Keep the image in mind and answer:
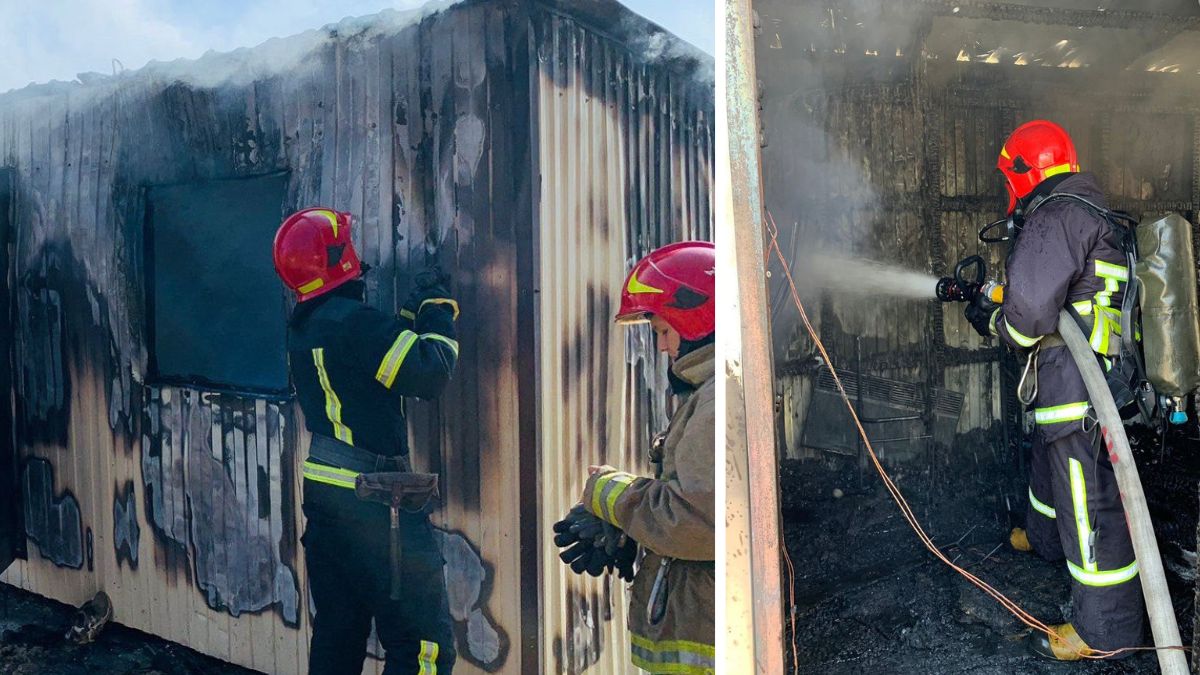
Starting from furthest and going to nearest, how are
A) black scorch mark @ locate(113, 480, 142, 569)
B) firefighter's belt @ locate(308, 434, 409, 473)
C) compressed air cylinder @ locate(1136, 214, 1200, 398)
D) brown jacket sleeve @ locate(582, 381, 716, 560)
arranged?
black scorch mark @ locate(113, 480, 142, 569)
compressed air cylinder @ locate(1136, 214, 1200, 398)
firefighter's belt @ locate(308, 434, 409, 473)
brown jacket sleeve @ locate(582, 381, 716, 560)

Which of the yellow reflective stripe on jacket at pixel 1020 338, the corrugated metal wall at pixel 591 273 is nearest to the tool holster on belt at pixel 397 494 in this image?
the corrugated metal wall at pixel 591 273

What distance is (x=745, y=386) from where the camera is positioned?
6.14ft

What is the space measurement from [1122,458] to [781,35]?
2.82 metres

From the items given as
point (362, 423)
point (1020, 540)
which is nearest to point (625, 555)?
point (362, 423)

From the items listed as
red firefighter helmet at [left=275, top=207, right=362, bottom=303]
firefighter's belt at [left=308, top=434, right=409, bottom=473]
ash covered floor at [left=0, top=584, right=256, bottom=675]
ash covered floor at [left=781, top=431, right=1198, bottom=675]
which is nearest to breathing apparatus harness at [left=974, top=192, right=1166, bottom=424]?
ash covered floor at [left=781, top=431, right=1198, bottom=675]

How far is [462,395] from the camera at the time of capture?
3195mm

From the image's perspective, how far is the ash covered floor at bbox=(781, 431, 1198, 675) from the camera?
3.42 meters

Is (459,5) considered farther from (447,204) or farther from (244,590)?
(244,590)

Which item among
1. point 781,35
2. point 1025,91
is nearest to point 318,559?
point 781,35

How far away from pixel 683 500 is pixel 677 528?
0.28 feet

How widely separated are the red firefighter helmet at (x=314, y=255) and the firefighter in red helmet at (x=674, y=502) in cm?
147

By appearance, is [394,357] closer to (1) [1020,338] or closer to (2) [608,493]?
(2) [608,493]

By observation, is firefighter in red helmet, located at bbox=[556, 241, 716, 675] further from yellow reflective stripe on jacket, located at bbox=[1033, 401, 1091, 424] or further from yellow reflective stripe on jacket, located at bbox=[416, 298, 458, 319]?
yellow reflective stripe on jacket, located at bbox=[1033, 401, 1091, 424]

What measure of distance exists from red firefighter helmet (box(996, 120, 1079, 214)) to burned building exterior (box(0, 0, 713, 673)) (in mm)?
1522
